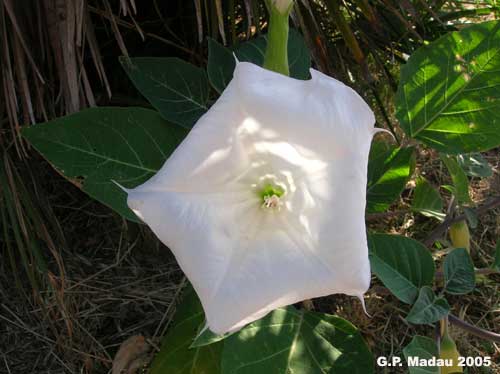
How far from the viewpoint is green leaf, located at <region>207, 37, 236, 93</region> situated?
34.0 inches

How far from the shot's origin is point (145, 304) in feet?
4.00

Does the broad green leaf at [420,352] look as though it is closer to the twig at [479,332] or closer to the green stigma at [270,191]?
the twig at [479,332]

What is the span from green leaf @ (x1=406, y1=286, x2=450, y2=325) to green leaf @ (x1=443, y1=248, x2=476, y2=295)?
0.04 metres

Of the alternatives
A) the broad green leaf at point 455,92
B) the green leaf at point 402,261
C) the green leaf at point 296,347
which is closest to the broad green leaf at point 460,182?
the broad green leaf at point 455,92

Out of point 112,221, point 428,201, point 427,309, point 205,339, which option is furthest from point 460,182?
point 112,221

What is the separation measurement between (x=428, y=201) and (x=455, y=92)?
22 centimetres

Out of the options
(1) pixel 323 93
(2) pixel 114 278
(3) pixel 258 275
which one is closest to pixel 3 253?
(2) pixel 114 278

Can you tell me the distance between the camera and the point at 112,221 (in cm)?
130

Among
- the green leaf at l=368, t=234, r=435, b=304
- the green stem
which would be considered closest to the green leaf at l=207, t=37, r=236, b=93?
the green stem

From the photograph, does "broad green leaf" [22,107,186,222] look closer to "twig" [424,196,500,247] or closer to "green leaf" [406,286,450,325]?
"green leaf" [406,286,450,325]

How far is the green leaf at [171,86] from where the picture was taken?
0.86 m

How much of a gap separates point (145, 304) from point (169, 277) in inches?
3.1

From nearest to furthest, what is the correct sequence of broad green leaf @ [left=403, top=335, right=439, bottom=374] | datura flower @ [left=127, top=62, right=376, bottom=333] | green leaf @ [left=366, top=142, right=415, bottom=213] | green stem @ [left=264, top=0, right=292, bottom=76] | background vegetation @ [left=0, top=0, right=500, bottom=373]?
datura flower @ [left=127, top=62, right=376, bottom=333], green stem @ [left=264, top=0, right=292, bottom=76], broad green leaf @ [left=403, top=335, right=439, bottom=374], green leaf @ [left=366, top=142, right=415, bottom=213], background vegetation @ [left=0, top=0, right=500, bottom=373]

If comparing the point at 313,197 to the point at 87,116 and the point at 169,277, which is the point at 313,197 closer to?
the point at 87,116
